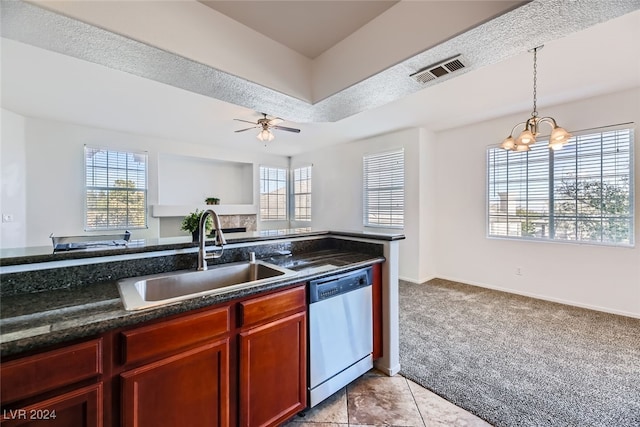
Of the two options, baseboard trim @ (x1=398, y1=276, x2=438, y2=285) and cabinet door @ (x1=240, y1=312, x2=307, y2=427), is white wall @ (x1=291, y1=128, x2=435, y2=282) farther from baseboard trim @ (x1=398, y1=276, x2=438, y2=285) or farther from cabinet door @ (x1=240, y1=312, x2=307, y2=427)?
cabinet door @ (x1=240, y1=312, x2=307, y2=427)

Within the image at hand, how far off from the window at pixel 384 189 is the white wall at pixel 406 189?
13 centimetres

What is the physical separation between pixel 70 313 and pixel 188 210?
210 inches

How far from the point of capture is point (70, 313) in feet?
3.34

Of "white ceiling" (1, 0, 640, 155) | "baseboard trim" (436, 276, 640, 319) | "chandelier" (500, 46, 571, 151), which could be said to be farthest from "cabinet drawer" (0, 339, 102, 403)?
"baseboard trim" (436, 276, 640, 319)

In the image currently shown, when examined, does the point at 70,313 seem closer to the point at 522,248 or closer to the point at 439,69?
the point at 439,69

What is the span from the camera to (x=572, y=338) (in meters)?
2.71

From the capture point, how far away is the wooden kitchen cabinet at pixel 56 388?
2.72 feet

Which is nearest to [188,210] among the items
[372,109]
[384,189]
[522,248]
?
[384,189]

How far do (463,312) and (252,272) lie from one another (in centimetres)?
285

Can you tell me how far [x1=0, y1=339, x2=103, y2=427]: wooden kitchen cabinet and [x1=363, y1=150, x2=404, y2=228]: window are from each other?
15.4ft

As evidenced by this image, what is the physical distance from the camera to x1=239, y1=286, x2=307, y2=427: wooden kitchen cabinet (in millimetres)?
1368

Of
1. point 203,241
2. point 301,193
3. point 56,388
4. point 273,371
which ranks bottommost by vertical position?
point 273,371

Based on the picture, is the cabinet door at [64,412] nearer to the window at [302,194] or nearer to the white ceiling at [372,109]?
the white ceiling at [372,109]

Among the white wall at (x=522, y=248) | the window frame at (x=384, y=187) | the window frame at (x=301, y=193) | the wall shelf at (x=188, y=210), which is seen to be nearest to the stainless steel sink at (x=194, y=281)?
the window frame at (x=384, y=187)
